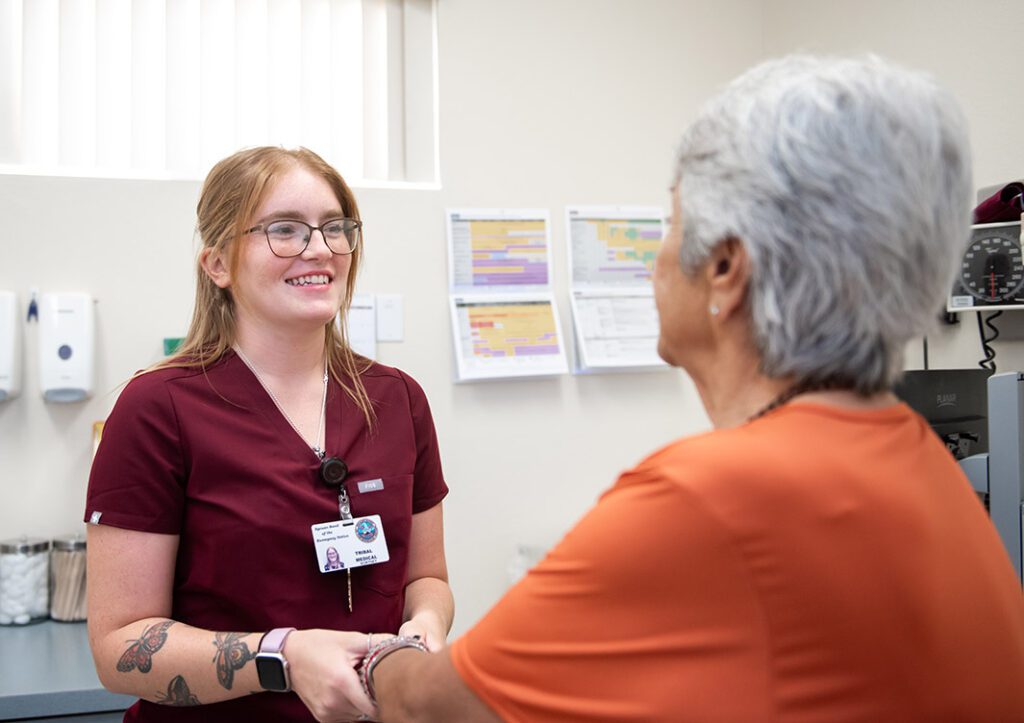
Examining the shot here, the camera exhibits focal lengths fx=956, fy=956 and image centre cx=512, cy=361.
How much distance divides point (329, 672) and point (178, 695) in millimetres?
273

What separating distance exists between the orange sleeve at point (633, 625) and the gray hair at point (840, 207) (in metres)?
0.20

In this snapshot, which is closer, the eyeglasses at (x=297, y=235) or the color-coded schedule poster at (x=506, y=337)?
the eyeglasses at (x=297, y=235)

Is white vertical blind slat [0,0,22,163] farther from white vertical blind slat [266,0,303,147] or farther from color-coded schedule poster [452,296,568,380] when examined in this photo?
color-coded schedule poster [452,296,568,380]

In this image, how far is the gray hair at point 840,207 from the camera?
2.70ft

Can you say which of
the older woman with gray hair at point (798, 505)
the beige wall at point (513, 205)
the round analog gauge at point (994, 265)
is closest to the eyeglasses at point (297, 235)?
the older woman with gray hair at point (798, 505)

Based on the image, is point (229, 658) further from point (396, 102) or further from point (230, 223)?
point (396, 102)

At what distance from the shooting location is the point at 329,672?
4.10 ft

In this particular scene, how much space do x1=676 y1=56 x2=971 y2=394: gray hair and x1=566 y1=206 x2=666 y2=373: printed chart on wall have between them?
6.92ft

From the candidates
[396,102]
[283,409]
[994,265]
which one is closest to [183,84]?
[396,102]

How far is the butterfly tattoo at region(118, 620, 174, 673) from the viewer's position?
1353 millimetres

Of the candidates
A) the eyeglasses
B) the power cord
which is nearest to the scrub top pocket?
the eyeglasses

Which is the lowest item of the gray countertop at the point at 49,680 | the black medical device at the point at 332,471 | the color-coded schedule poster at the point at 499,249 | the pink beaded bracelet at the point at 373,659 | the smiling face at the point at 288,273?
the gray countertop at the point at 49,680

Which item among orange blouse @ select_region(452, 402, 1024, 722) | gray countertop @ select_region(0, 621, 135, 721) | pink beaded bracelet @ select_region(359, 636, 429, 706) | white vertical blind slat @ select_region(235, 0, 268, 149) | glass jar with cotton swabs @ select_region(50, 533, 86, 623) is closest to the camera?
orange blouse @ select_region(452, 402, 1024, 722)

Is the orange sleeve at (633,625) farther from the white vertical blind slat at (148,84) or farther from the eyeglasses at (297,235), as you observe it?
the white vertical blind slat at (148,84)
